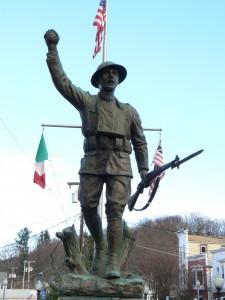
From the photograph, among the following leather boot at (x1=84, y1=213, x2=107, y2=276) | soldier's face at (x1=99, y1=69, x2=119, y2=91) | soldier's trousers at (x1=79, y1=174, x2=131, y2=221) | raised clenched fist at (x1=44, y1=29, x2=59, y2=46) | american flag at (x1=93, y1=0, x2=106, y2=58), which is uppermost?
american flag at (x1=93, y1=0, x2=106, y2=58)

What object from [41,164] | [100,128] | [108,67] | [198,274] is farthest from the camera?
[198,274]

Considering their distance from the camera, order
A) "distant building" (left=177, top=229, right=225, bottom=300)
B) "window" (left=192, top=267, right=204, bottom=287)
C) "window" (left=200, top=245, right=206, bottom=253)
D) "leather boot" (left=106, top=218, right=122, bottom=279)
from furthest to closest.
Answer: "window" (left=200, top=245, right=206, bottom=253)
"window" (left=192, top=267, right=204, bottom=287)
"distant building" (left=177, top=229, right=225, bottom=300)
"leather boot" (left=106, top=218, right=122, bottom=279)

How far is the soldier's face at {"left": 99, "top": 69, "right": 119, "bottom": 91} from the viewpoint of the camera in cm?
584

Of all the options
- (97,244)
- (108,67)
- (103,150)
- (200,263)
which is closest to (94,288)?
(97,244)

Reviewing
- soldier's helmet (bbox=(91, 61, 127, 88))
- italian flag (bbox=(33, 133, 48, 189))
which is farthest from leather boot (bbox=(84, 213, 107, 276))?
italian flag (bbox=(33, 133, 48, 189))

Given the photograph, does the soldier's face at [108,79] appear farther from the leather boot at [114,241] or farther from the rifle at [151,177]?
the leather boot at [114,241]

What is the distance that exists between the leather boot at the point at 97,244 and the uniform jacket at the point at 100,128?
23.2 inches

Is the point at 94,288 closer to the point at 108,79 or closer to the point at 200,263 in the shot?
the point at 108,79

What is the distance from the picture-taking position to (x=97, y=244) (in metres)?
5.88

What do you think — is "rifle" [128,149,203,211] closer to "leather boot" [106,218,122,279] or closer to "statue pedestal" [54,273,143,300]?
"leather boot" [106,218,122,279]

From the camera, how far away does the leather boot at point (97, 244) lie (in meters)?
5.64

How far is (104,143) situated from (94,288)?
165 cm

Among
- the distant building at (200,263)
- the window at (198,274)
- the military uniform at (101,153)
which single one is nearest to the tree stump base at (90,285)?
the military uniform at (101,153)

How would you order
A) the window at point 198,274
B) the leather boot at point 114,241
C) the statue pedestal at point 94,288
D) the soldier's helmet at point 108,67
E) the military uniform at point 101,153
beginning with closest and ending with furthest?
1. the statue pedestal at point 94,288
2. the leather boot at point 114,241
3. the military uniform at point 101,153
4. the soldier's helmet at point 108,67
5. the window at point 198,274
